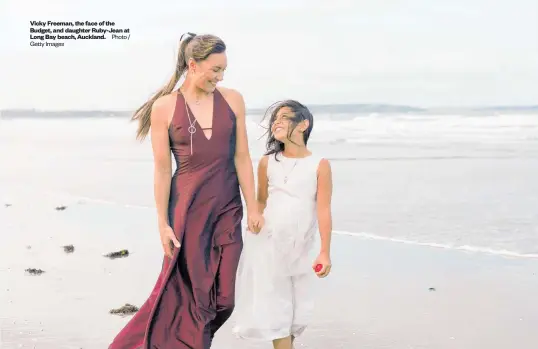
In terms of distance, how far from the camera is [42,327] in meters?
4.84

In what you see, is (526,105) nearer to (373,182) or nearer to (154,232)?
(373,182)

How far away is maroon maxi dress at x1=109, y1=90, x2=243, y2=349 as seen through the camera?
3787 millimetres

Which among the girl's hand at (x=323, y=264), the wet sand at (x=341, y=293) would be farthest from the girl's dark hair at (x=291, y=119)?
the wet sand at (x=341, y=293)

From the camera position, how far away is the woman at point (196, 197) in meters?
3.76

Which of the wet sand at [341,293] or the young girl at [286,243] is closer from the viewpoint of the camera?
Answer: the young girl at [286,243]

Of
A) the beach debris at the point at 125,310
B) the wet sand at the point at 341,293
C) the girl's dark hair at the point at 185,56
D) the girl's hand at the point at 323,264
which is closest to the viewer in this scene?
the girl's dark hair at the point at 185,56

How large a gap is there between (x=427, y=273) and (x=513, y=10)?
19896 millimetres

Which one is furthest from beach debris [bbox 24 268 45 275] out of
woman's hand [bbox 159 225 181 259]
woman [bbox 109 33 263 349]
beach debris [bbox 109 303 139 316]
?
woman's hand [bbox 159 225 181 259]

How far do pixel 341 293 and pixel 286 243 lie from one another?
5.53 ft

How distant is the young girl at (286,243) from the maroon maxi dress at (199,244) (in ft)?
0.38

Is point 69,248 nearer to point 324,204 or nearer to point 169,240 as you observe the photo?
point 169,240

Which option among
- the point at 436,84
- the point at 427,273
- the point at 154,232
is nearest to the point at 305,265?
the point at 427,273

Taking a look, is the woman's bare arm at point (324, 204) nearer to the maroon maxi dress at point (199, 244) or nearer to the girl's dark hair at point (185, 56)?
the maroon maxi dress at point (199, 244)

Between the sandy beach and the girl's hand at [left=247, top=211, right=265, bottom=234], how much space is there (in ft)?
2.89
